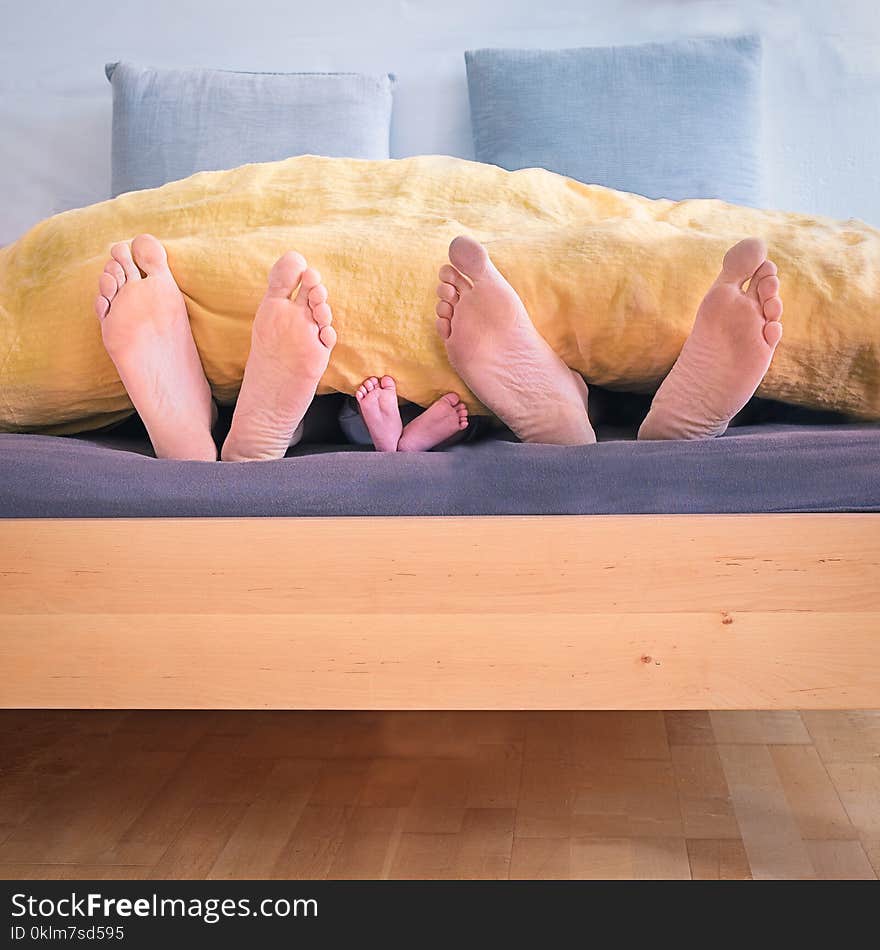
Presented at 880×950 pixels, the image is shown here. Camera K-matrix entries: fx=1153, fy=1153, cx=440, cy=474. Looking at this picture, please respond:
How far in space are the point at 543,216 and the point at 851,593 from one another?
2.34 feet

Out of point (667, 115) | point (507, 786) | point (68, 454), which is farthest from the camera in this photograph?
point (667, 115)

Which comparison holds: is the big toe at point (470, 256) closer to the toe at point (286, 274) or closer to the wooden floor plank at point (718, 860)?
the toe at point (286, 274)

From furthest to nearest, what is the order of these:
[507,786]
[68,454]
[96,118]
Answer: [96,118], [507,786], [68,454]

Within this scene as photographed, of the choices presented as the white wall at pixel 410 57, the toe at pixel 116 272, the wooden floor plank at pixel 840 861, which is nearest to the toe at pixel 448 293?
the toe at pixel 116 272

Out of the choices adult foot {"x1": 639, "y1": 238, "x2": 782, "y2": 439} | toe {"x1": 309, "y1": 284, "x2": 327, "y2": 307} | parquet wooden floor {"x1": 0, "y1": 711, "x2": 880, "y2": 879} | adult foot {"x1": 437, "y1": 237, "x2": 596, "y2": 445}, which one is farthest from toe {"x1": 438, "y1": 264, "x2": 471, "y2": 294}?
parquet wooden floor {"x1": 0, "y1": 711, "x2": 880, "y2": 879}

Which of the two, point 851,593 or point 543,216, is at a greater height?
point 543,216

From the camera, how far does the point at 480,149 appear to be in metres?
2.68

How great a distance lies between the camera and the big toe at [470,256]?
123cm

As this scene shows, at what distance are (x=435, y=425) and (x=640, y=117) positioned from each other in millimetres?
1480

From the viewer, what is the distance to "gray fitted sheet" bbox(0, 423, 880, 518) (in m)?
1.12

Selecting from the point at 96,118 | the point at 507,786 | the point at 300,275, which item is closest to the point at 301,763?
the point at 507,786

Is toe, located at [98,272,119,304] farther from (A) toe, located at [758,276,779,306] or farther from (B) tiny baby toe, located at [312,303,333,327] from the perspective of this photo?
(A) toe, located at [758,276,779,306]

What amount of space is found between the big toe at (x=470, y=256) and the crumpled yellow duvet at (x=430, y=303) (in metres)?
0.09
